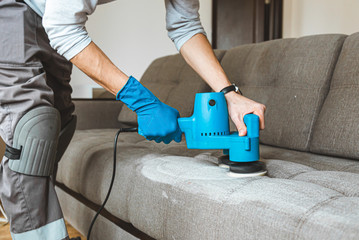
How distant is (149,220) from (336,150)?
26.5 inches

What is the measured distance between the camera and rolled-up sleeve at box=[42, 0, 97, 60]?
0.99m

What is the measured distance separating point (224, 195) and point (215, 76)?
49 cm

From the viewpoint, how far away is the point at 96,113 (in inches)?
95.1

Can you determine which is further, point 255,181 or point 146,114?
point 146,114

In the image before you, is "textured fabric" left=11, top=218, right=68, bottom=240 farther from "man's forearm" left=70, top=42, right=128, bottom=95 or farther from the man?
"man's forearm" left=70, top=42, right=128, bottom=95

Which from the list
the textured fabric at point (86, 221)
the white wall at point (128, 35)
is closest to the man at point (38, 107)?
the textured fabric at point (86, 221)

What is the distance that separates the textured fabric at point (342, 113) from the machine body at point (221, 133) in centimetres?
43

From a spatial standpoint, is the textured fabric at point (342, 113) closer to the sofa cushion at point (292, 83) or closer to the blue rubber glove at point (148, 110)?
the sofa cushion at point (292, 83)

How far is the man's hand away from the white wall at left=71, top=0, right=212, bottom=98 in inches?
93.2

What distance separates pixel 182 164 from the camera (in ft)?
3.62

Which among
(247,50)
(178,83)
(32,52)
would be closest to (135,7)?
(178,83)

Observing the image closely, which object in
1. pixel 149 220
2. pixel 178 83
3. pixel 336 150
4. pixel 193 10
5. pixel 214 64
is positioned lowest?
pixel 149 220

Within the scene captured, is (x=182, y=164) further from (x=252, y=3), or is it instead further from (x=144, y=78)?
(x=252, y=3)

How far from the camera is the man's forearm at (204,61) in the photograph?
122 cm
